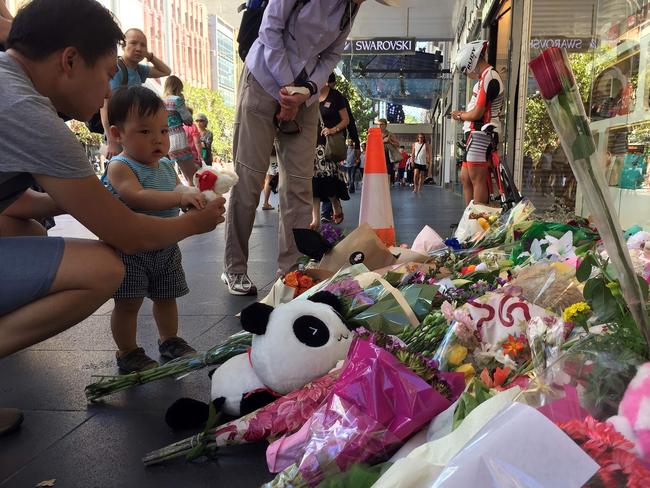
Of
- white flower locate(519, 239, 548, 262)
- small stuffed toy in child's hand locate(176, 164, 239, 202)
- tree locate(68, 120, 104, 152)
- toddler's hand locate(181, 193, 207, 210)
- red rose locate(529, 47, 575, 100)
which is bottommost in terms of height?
white flower locate(519, 239, 548, 262)

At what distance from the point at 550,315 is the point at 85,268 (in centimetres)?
135

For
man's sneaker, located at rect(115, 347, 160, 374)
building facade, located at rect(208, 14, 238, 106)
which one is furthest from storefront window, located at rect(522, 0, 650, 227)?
building facade, located at rect(208, 14, 238, 106)

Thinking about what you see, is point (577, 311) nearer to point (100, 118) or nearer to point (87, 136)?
point (100, 118)

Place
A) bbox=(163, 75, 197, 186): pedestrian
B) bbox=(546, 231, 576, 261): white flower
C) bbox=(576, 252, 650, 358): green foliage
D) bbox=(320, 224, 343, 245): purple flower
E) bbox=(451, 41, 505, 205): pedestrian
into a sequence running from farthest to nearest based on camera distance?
bbox=(163, 75, 197, 186): pedestrian
bbox=(451, 41, 505, 205): pedestrian
bbox=(320, 224, 343, 245): purple flower
bbox=(546, 231, 576, 261): white flower
bbox=(576, 252, 650, 358): green foliage

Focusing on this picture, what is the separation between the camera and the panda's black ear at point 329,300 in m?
2.04

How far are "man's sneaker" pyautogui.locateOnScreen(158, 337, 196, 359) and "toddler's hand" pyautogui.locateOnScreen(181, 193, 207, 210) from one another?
70 centimetres

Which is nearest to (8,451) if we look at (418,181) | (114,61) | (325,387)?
(325,387)

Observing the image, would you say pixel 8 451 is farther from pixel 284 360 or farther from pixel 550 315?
pixel 550 315

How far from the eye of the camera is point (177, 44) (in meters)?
82.3

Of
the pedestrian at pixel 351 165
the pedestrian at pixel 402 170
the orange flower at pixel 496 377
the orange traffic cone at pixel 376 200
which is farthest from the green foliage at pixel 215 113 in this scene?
the orange flower at pixel 496 377

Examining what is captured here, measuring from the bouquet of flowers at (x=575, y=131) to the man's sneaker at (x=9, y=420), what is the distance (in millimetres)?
1770

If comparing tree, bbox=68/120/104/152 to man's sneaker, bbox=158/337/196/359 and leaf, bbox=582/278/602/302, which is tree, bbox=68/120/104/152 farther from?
leaf, bbox=582/278/602/302

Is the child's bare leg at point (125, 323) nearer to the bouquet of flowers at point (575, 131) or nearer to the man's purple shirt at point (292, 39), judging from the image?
the man's purple shirt at point (292, 39)

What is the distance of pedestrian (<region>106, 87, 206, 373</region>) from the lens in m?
2.32
